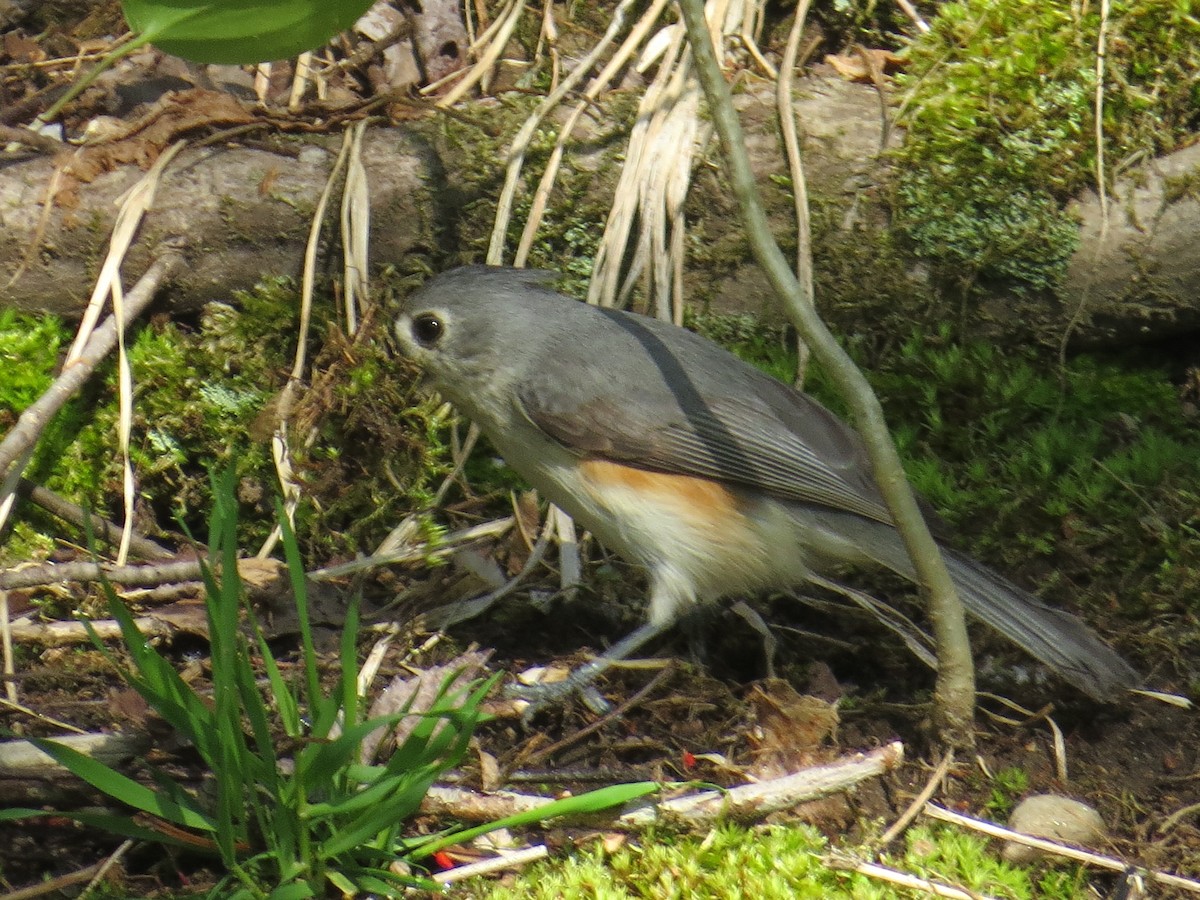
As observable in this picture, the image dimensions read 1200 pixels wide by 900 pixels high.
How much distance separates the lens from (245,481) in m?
4.86

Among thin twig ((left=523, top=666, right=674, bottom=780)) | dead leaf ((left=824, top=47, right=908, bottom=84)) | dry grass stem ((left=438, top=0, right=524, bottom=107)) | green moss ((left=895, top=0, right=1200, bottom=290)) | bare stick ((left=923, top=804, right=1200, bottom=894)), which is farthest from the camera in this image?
dry grass stem ((left=438, top=0, right=524, bottom=107))

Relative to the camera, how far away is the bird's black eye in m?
4.21

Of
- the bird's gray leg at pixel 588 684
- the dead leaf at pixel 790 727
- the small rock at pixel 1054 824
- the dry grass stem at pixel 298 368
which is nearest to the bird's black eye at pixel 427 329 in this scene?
the dry grass stem at pixel 298 368

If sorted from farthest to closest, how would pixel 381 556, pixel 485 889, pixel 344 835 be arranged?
pixel 381 556 < pixel 485 889 < pixel 344 835

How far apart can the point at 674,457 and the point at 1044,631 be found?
1235 mm

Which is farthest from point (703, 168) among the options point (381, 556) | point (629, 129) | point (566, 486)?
point (381, 556)

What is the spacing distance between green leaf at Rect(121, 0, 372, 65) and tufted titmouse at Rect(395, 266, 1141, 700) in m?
1.28

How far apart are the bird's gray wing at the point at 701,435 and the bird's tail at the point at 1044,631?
0.37 m

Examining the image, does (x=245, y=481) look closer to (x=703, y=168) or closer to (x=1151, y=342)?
(x=703, y=168)

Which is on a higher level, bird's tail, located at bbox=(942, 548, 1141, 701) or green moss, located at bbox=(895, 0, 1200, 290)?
green moss, located at bbox=(895, 0, 1200, 290)

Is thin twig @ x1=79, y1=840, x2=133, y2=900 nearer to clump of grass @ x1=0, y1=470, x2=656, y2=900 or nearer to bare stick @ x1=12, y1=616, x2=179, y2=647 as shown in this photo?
clump of grass @ x1=0, y1=470, x2=656, y2=900

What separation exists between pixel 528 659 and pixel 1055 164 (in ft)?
8.97

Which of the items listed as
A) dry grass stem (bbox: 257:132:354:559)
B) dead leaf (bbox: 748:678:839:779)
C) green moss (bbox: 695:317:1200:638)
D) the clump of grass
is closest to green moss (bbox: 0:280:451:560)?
dry grass stem (bbox: 257:132:354:559)

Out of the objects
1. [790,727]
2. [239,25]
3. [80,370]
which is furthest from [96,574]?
[790,727]
